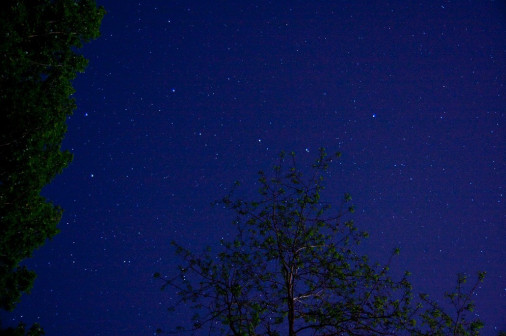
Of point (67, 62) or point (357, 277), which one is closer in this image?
point (357, 277)

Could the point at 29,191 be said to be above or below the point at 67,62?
below

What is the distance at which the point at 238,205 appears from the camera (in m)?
8.96

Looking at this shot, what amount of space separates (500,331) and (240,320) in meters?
8.05

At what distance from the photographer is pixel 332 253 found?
8242 mm

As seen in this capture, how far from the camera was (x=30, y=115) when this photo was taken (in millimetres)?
7852

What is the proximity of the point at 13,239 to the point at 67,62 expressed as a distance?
16.0ft

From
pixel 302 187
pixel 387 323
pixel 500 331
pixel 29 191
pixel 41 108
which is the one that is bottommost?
pixel 387 323

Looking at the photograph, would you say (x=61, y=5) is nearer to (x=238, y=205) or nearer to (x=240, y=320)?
(x=238, y=205)

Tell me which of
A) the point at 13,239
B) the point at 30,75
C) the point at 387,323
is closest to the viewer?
the point at 387,323

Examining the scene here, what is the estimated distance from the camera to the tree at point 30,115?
7.48 m

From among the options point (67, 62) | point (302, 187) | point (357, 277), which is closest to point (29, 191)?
point (67, 62)

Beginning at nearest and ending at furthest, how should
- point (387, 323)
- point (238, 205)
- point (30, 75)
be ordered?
1. point (387, 323)
2. point (30, 75)
3. point (238, 205)

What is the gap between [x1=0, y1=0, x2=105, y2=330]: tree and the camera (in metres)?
7.48

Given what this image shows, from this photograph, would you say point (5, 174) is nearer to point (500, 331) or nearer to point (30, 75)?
point (30, 75)
